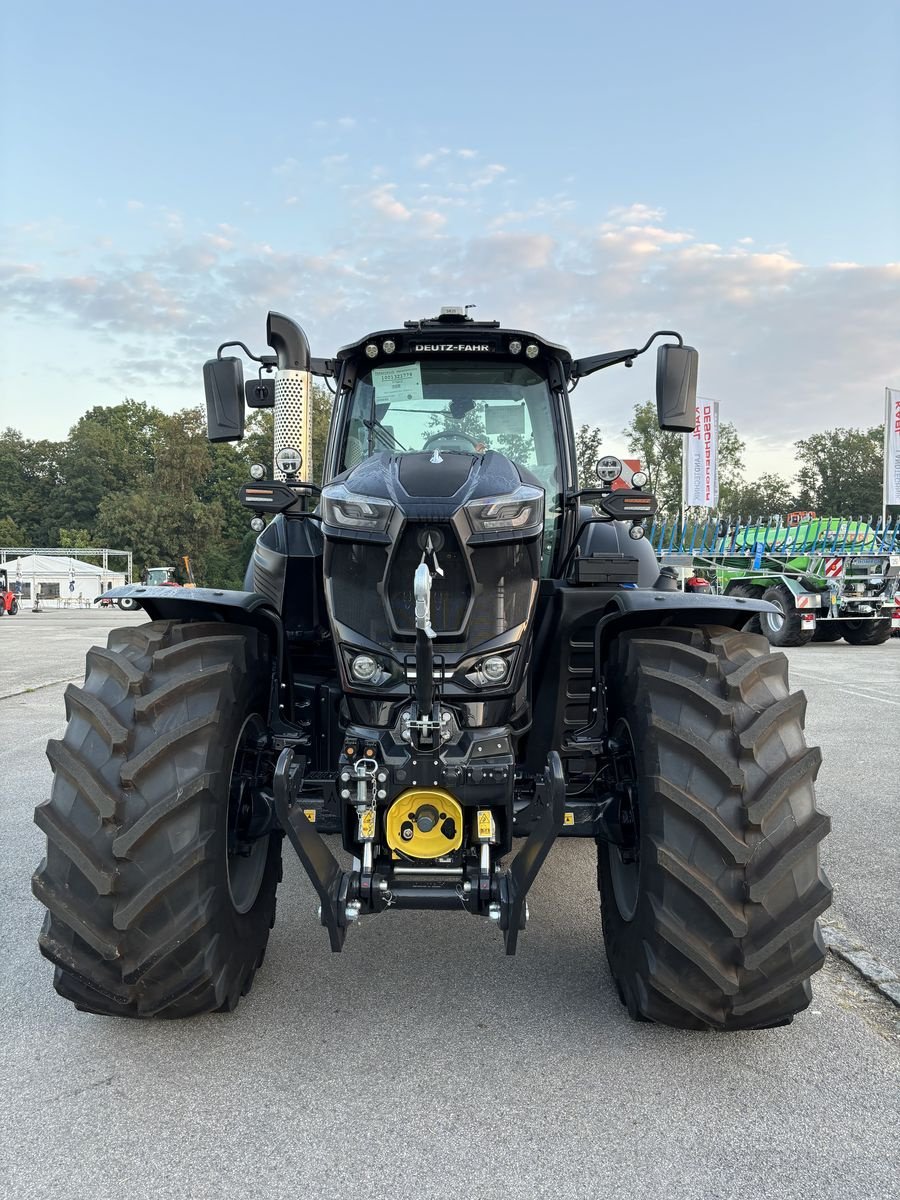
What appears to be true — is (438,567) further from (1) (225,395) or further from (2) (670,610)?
(1) (225,395)

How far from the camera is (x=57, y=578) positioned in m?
60.5

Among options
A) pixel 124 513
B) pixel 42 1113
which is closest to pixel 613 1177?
pixel 42 1113

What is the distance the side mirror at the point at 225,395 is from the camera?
3.93m

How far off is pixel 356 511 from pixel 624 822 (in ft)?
4.40

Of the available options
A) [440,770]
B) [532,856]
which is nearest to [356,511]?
[440,770]

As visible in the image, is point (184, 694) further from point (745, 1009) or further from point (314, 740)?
point (745, 1009)

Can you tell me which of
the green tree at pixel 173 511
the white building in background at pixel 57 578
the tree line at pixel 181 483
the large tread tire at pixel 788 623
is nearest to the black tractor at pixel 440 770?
the large tread tire at pixel 788 623

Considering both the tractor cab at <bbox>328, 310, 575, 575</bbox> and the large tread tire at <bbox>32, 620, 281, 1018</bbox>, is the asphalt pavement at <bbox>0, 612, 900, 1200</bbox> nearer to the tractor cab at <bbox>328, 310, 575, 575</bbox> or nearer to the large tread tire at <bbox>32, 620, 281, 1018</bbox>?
the large tread tire at <bbox>32, 620, 281, 1018</bbox>

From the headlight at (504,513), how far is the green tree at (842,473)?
270 feet

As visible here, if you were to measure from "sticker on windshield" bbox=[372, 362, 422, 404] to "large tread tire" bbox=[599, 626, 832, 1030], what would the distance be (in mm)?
1856

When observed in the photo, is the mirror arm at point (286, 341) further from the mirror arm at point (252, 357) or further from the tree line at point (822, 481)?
the tree line at point (822, 481)

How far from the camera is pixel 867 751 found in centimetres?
770

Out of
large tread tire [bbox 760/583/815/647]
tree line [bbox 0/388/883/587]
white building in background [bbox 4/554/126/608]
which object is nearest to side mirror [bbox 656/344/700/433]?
large tread tire [bbox 760/583/815/647]

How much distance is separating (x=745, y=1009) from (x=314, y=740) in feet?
5.94
